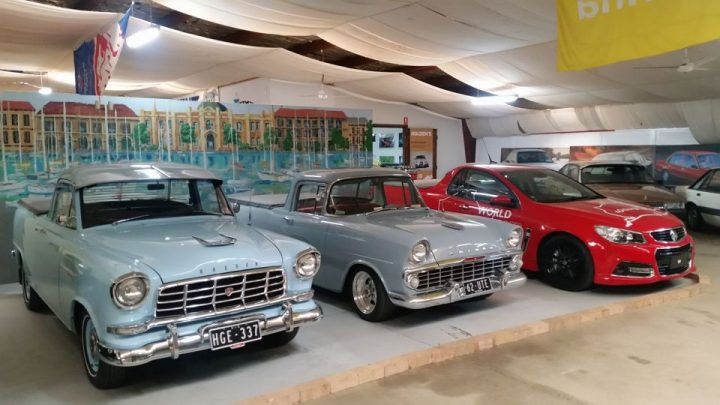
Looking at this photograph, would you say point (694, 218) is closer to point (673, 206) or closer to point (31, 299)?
point (673, 206)

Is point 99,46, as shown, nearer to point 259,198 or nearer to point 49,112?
point 49,112

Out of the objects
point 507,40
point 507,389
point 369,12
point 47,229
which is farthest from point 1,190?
point 507,40

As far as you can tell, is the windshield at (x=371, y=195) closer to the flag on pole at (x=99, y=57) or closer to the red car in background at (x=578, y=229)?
the red car in background at (x=578, y=229)

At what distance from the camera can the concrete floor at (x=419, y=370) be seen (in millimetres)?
3654

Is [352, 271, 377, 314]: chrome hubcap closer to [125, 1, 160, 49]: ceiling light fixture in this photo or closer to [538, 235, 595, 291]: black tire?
[538, 235, 595, 291]: black tire

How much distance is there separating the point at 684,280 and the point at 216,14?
7.16 meters

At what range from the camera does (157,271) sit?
3475mm

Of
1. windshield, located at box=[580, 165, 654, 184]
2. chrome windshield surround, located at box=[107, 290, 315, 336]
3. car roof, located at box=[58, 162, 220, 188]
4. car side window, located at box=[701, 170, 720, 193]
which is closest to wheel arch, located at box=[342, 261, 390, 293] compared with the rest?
chrome windshield surround, located at box=[107, 290, 315, 336]

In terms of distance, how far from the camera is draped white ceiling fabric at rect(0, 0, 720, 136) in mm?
7367

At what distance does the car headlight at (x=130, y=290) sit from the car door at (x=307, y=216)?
2.35m

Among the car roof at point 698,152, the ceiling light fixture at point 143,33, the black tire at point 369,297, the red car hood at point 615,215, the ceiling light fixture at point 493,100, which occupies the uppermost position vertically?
the ceiling light fixture at point 143,33

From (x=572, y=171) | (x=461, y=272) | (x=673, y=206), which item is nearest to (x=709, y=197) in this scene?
(x=673, y=206)

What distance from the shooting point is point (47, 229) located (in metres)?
4.62

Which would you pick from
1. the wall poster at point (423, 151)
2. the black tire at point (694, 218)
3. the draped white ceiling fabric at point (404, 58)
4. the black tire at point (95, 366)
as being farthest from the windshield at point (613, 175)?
the black tire at point (95, 366)
